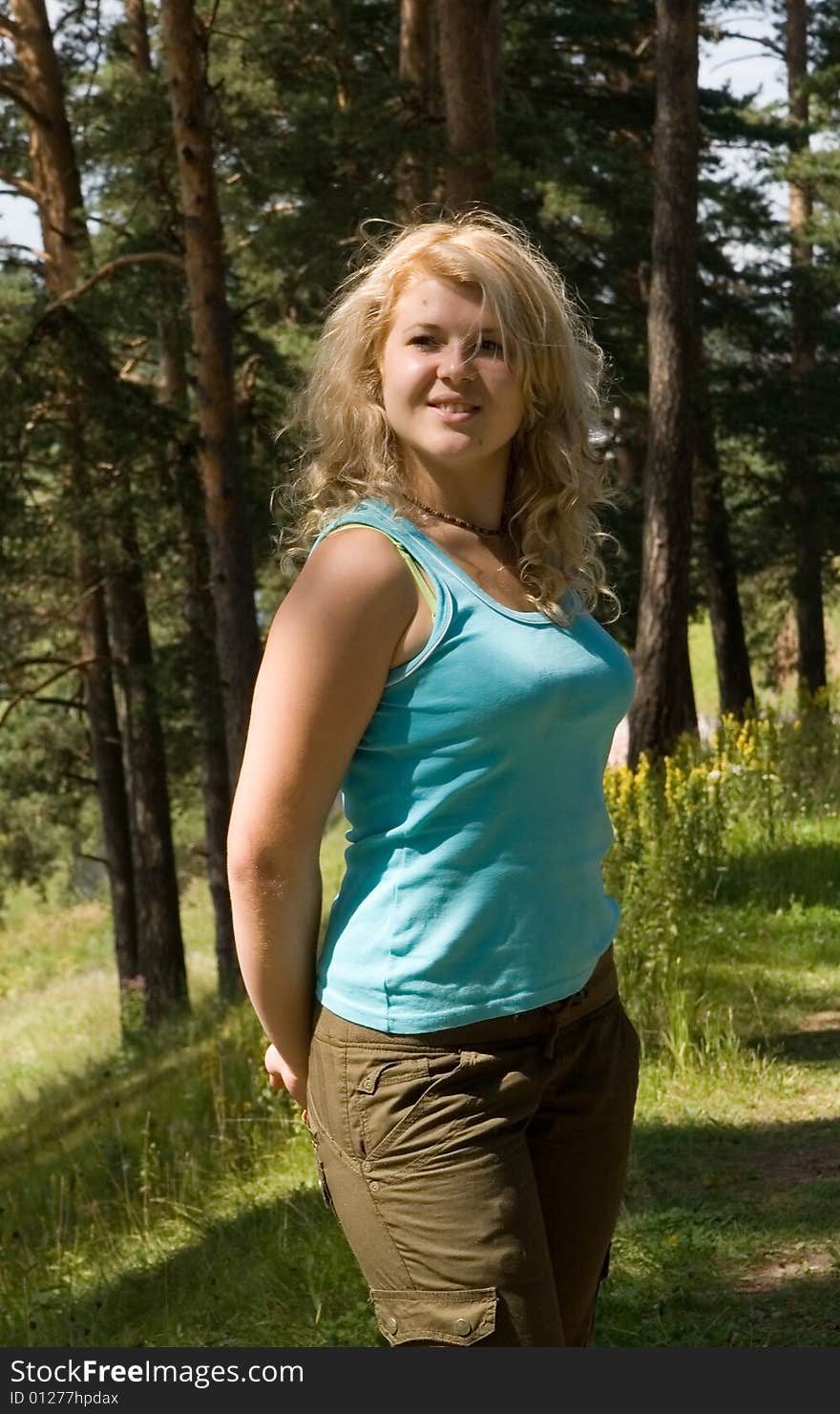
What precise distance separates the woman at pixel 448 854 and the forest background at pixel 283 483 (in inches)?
24.9

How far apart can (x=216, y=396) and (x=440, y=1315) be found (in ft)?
32.7

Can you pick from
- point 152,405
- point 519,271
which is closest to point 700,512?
point 152,405

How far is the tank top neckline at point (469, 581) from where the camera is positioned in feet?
6.99

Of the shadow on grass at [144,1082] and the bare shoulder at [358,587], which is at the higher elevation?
the bare shoulder at [358,587]

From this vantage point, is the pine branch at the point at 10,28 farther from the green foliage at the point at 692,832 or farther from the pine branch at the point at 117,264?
the green foliage at the point at 692,832

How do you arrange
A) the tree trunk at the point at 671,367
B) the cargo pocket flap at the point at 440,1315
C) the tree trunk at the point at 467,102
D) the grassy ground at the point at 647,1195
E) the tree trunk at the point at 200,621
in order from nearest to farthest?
the cargo pocket flap at the point at 440,1315
the grassy ground at the point at 647,1195
the tree trunk at the point at 467,102
the tree trunk at the point at 671,367
the tree trunk at the point at 200,621

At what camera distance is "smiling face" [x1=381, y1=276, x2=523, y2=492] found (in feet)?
7.29

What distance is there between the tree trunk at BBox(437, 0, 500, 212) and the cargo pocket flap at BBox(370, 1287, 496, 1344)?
31.8 ft

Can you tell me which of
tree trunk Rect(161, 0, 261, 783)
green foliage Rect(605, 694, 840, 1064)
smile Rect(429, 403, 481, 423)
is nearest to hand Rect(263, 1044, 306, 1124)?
smile Rect(429, 403, 481, 423)

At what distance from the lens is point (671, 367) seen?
40.2 ft

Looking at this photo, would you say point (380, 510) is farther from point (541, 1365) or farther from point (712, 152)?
point (712, 152)

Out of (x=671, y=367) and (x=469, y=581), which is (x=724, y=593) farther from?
(x=469, y=581)

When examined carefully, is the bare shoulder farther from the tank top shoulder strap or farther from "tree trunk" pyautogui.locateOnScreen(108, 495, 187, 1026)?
"tree trunk" pyautogui.locateOnScreen(108, 495, 187, 1026)

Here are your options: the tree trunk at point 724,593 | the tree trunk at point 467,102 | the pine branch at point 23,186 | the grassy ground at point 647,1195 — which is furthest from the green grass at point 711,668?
the grassy ground at point 647,1195
